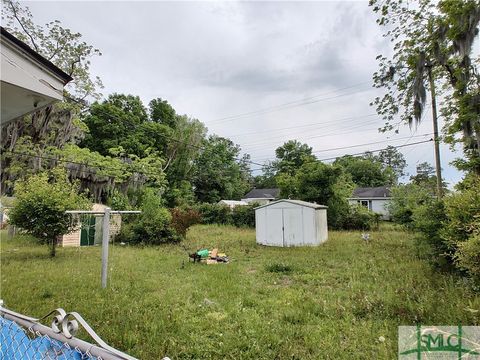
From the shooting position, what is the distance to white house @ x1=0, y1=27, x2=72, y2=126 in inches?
59.4

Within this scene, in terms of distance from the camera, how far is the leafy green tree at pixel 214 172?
34.4 metres

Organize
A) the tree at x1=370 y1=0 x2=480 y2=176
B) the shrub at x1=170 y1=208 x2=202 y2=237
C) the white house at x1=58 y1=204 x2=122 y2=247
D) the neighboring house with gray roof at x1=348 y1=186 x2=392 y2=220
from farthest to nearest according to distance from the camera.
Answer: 1. the neighboring house with gray roof at x1=348 y1=186 x2=392 y2=220
2. the shrub at x1=170 y1=208 x2=202 y2=237
3. the white house at x1=58 y1=204 x2=122 y2=247
4. the tree at x1=370 y1=0 x2=480 y2=176

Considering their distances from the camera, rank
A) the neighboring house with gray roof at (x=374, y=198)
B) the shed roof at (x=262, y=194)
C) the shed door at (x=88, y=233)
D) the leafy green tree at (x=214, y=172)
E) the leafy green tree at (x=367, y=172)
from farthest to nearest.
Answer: the leafy green tree at (x=367, y=172) → the shed roof at (x=262, y=194) → the leafy green tree at (x=214, y=172) → the neighboring house with gray roof at (x=374, y=198) → the shed door at (x=88, y=233)

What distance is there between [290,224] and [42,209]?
29.3 ft

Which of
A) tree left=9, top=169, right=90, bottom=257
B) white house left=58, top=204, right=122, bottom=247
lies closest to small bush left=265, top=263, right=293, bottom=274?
tree left=9, top=169, right=90, bottom=257

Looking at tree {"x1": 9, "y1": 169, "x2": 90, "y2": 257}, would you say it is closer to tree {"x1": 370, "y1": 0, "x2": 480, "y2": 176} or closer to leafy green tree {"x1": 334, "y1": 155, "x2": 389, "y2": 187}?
tree {"x1": 370, "y1": 0, "x2": 480, "y2": 176}

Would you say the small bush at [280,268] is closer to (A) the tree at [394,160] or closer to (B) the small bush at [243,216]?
(B) the small bush at [243,216]

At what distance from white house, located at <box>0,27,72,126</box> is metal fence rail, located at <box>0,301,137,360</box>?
4.09 feet

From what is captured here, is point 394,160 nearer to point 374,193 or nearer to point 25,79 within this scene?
point 374,193

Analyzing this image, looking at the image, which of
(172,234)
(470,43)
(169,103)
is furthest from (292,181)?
(169,103)

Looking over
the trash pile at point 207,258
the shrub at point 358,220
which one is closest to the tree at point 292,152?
the shrub at point 358,220

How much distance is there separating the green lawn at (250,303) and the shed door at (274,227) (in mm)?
3925

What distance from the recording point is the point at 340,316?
13.2 ft

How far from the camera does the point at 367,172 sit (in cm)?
4041
